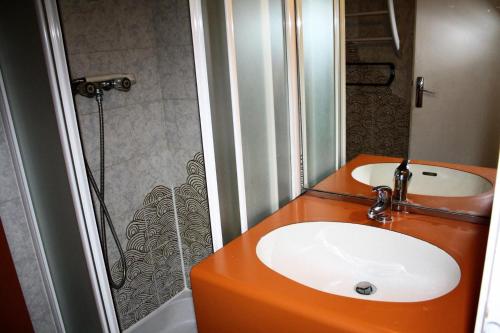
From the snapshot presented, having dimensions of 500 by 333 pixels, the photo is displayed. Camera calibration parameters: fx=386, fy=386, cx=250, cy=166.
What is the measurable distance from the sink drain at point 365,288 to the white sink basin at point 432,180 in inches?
14.8

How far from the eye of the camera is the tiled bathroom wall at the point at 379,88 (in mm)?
1220

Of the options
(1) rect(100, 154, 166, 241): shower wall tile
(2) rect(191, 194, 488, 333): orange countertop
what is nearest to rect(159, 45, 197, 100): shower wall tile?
(1) rect(100, 154, 166, 241): shower wall tile

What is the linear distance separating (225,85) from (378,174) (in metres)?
0.65

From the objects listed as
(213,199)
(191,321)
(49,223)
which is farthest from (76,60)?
(191,321)

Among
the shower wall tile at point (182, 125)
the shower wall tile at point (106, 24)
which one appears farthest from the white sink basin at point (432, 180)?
the shower wall tile at point (106, 24)

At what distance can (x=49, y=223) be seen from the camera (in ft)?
4.93

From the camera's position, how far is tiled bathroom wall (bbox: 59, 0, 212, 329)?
177cm

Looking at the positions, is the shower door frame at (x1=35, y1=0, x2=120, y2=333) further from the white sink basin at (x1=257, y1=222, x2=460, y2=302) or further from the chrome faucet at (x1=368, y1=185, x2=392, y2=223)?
the chrome faucet at (x1=368, y1=185, x2=392, y2=223)

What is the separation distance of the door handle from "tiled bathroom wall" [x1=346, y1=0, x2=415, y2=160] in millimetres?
21

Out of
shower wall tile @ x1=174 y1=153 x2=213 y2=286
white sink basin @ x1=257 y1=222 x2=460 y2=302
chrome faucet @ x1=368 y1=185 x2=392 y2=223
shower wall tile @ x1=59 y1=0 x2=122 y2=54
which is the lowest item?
shower wall tile @ x1=174 y1=153 x2=213 y2=286

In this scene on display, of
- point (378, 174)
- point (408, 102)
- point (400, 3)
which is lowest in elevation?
point (378, 174)

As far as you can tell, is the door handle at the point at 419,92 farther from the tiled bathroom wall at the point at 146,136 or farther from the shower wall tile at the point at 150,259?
the shower wall tile at the point at 150,259

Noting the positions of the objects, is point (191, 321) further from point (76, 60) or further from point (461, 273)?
point (461, 273)

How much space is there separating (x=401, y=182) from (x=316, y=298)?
0.57m
